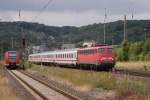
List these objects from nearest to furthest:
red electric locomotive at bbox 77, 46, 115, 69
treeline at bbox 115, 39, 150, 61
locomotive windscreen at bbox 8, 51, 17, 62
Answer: red electric locomotive at bbox 77, 46, 115, 69 → locomotive windscreen at bbox 8, 51, 17, 62 → treeline at bbox 115, 39, 150, 61

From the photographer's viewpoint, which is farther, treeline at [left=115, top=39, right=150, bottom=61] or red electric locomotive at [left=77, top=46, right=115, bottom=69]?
treeline at [left=115, top=39, right=150, bottom=61]

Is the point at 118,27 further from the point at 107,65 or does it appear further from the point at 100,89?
the point at 100,89

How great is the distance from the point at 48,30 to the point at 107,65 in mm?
144242

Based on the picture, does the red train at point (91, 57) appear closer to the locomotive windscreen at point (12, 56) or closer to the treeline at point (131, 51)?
the locomotive windscreen at point (12, 56)

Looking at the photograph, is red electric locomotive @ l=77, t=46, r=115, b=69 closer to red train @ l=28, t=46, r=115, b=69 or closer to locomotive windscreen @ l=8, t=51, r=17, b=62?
red train @ l=28, t=46, r=115, b=69

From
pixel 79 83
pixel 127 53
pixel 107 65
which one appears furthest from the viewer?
pixel 127 53

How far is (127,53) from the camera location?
87000 mm

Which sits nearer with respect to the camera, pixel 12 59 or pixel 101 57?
pixel 101 57

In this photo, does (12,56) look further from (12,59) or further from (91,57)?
(91,57)

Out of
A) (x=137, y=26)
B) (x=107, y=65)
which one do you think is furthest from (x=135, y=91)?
(x=137, y=26)

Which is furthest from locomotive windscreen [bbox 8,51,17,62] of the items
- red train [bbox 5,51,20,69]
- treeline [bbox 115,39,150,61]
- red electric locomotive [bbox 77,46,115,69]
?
red electric locomotive [bbox 77,46,115,69]

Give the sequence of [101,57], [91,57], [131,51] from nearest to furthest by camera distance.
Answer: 1. [101,57]
2. [91,57]
3. [131,51]

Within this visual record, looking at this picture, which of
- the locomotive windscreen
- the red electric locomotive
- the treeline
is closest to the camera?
the red electric locomotive

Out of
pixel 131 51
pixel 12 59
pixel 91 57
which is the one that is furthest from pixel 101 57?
pixel 131 51
